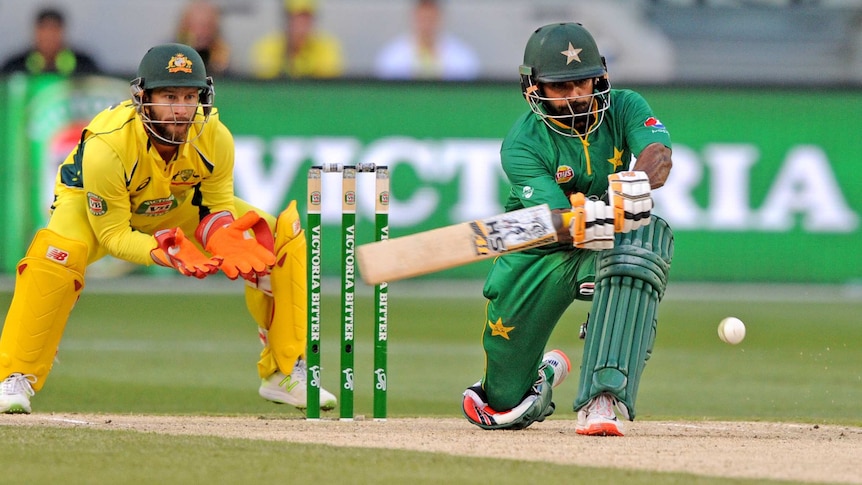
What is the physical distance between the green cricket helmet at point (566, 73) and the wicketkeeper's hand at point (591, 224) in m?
0.53

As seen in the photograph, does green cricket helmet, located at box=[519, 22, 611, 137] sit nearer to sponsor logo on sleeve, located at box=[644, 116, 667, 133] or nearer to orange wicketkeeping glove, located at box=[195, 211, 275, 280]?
sponsor logo on sleeve, located at box=[644, 116, 667, 133]

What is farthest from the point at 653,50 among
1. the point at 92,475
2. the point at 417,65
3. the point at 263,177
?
the point at 92,475

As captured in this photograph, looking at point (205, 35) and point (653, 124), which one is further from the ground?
point (205, 35)

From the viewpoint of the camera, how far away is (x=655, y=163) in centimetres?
533

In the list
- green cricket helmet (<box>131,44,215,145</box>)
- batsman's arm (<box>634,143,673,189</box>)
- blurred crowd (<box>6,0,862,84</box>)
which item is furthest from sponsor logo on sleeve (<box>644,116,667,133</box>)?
blurred crowd (<box>6,0,862,84</box>)

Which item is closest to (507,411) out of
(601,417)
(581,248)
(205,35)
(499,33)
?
(601,417)

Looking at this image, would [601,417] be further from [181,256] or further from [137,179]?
[137,179]

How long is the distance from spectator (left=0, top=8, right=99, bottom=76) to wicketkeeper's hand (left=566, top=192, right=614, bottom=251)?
7762 millimetres

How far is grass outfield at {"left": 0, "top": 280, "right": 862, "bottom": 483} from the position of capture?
14.9 ft

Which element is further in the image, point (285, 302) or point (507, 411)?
point (285, 302)

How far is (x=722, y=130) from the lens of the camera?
39.6 feet

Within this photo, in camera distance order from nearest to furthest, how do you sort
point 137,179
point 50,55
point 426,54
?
1. point 137,179
2. point 50,55
3. point 426,54

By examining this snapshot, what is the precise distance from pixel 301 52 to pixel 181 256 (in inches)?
307

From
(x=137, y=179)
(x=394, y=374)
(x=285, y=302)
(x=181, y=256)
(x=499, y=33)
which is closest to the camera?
(x=181, y=256)
